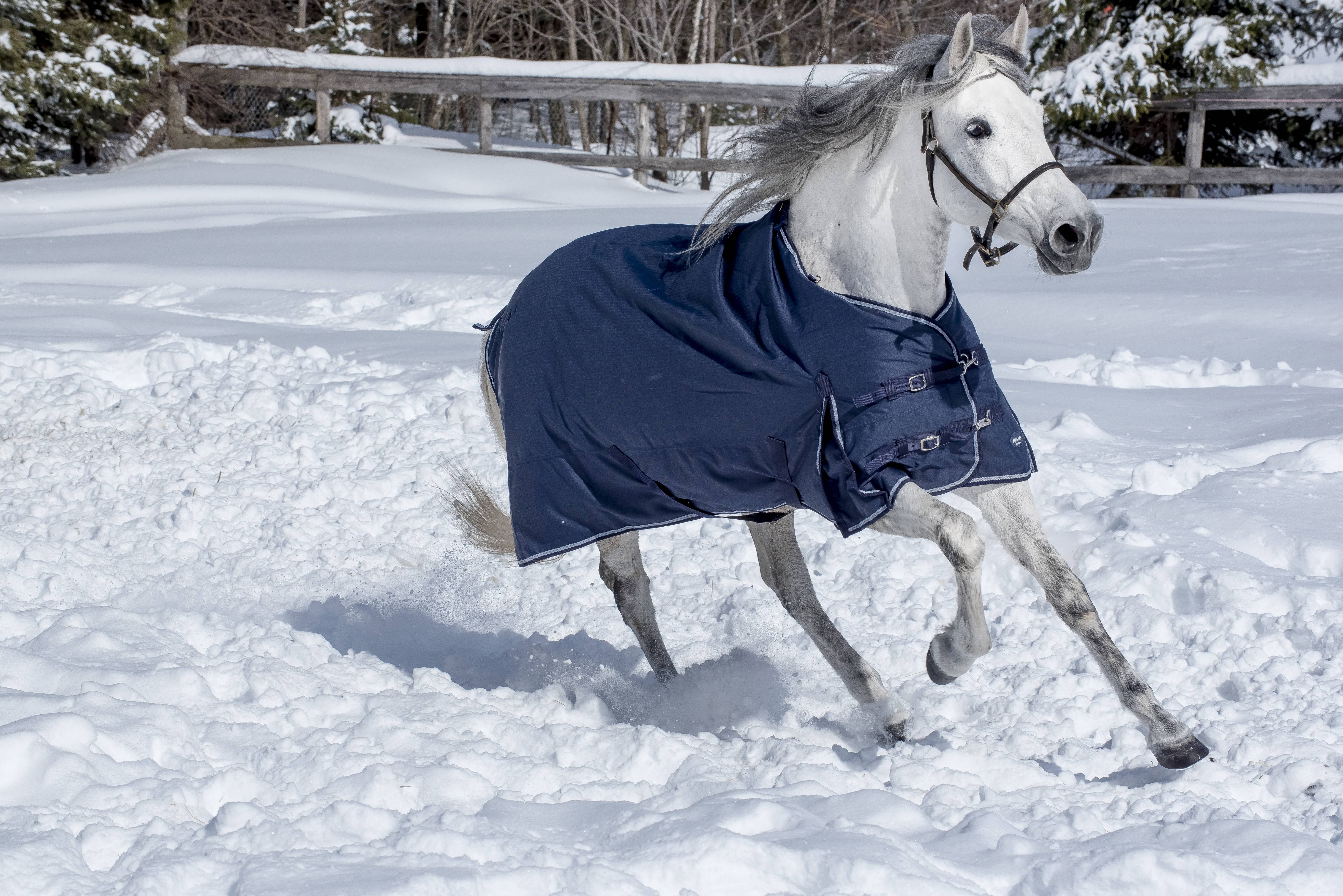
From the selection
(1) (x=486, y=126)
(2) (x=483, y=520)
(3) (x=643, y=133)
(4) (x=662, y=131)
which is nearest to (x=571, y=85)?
(3) (x=643, y=133)

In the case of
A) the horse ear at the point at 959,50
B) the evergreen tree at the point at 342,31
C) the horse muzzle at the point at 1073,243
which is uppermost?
the evergreen tree at the point at 342,31

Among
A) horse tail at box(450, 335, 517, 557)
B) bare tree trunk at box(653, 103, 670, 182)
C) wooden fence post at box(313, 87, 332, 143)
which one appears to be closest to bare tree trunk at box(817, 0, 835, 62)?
bare tree trunk at box(653, 103, 670, 182)

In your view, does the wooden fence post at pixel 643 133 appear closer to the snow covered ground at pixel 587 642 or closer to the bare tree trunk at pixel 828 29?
the bare tree trunk at pixel 828 29

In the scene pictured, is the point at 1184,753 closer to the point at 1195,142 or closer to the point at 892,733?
the point at 892,733

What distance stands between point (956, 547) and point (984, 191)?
0.75 meters

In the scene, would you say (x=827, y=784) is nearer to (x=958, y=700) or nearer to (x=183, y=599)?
(x=958, y=700)

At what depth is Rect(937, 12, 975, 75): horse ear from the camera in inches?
98.2

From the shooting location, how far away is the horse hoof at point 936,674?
2.86 metres

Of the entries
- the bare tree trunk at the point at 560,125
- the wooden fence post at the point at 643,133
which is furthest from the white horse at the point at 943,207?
the bare tree trunk at the point at 560,125

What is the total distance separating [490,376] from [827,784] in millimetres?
1576

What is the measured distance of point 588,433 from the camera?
3.10m

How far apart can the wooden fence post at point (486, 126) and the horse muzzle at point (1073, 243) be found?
12.1 m

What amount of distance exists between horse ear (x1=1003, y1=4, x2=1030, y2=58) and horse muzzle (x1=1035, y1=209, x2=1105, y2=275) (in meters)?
0.51

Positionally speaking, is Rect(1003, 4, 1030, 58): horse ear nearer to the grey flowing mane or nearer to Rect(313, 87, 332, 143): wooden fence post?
the grey flowing mane
